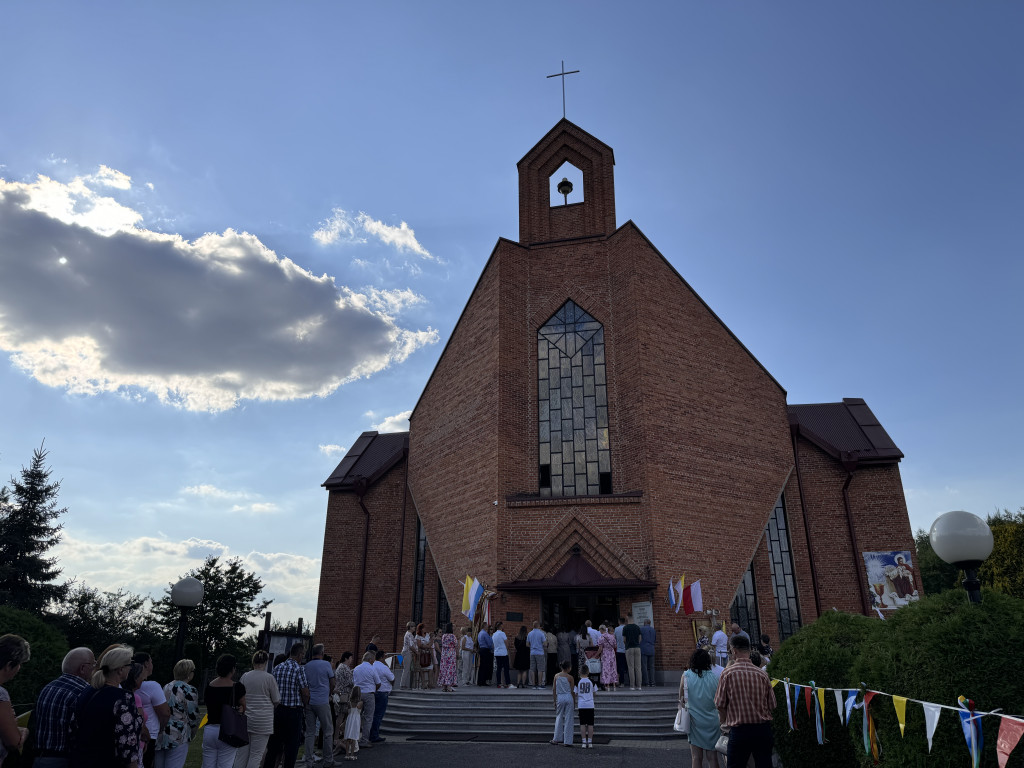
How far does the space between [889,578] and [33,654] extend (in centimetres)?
2154

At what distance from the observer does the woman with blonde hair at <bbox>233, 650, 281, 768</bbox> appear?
7055mm

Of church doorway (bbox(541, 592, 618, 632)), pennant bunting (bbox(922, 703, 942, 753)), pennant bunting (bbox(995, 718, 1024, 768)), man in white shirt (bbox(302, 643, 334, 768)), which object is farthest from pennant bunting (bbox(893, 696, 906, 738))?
church doorway (bbox(541, 592, 618, 632))

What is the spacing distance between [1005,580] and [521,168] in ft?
88.4

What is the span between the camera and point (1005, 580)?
29.1 meters

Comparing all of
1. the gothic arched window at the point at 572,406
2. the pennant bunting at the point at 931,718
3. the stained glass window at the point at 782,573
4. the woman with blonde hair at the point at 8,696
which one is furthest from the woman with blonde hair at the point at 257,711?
the stained glass window at the point at 782,573

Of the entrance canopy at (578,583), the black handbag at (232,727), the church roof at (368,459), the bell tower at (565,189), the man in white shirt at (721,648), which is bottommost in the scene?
the black handbag at (232,727)

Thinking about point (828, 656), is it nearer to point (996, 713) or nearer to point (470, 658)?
point (996, 713)

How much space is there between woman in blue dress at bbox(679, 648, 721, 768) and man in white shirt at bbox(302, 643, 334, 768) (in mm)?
4930

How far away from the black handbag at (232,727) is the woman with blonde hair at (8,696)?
6.98ft

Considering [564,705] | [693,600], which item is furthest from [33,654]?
[693,600]

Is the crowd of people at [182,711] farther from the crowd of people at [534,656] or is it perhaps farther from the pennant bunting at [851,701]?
the pennant bunting at [851,701]

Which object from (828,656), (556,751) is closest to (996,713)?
(828,656)

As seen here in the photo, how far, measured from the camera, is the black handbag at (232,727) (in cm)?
642

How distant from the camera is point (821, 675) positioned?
725 centimetres
